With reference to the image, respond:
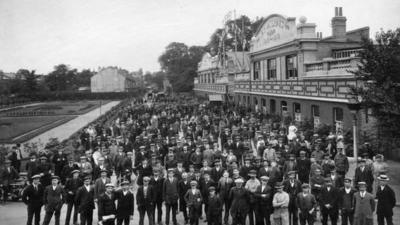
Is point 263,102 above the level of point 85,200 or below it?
above

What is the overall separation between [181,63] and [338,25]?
210ft

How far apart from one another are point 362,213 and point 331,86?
40.3 feet

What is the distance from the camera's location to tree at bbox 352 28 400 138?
11.2 meters

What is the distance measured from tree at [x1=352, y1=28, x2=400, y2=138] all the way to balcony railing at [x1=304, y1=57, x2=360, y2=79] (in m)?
5.57

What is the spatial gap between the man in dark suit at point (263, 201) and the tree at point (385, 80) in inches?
182

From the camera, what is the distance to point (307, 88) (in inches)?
906

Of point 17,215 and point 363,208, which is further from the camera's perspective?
point 17,215

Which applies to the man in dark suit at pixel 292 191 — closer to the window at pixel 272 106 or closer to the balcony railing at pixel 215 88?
the window at pixel 272 106

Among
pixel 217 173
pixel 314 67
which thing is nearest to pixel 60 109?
pixel 314 67

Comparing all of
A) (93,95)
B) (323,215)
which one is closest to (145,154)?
(323,215)

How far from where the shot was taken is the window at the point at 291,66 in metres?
25.7

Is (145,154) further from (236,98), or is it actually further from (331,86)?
(236,98)

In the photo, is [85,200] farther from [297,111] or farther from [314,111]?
[297,111]

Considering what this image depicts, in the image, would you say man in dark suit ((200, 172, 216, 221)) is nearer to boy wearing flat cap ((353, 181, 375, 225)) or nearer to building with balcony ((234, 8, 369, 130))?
boy wearing flat cap ((353, 181, 375, 225))
